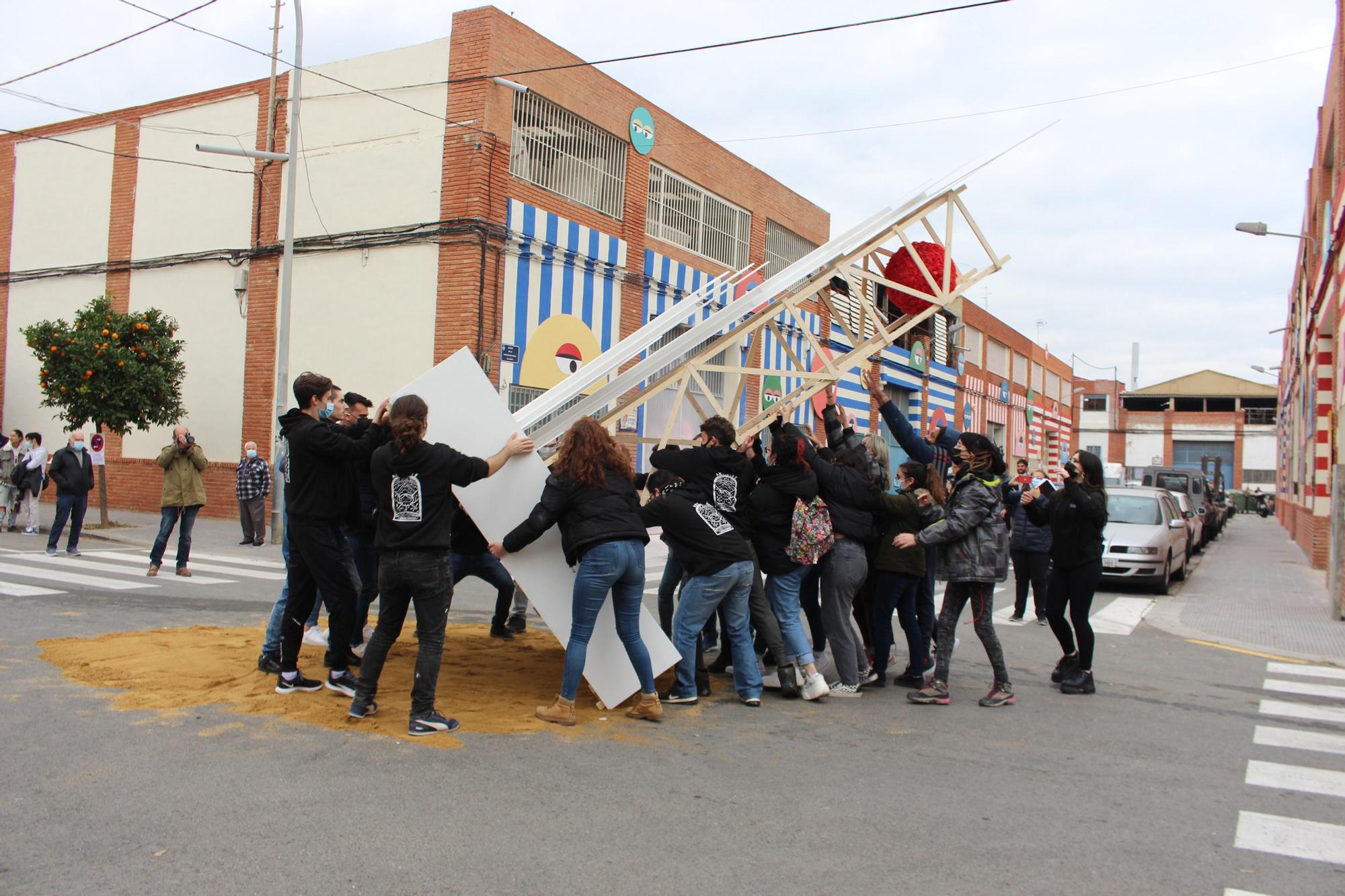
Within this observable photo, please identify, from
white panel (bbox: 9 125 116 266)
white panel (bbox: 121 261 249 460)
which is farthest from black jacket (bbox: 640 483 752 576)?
white panel (bbox: 9 125 116 266)

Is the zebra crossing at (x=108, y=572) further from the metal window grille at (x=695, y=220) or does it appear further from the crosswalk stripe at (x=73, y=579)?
the metal window grille at (x=695, y=220)

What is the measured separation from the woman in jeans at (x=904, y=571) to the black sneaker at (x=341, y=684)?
11.6 feet

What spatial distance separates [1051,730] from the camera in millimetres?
6172

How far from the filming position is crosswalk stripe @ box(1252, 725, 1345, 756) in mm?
6055

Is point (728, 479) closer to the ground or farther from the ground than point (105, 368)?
closer to the ground

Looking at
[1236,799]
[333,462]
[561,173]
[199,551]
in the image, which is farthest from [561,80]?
[1236,799]

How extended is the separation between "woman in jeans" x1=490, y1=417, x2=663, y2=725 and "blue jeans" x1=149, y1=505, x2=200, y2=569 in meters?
7.29

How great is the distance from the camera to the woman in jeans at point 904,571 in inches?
270

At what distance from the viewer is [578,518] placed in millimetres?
5645

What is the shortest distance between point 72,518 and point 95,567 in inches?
62.1

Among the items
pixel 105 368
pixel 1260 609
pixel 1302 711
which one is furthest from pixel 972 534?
pixel 105 368

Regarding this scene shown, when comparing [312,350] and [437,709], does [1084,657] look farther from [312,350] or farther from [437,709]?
[312,350]

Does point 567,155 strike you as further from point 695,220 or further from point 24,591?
point 24,591

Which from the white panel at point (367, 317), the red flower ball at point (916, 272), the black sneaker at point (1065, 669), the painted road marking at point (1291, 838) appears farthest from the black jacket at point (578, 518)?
the white panel at point (367, 317)
